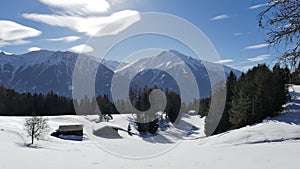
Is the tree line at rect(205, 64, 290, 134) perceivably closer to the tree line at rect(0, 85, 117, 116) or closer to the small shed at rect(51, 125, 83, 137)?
the small shed at rect(51, 125, 83, 137)

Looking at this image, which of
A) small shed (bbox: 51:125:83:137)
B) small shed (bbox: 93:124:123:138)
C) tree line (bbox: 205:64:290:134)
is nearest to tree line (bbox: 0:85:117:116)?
small shed (bbox: 93:124:123:138)

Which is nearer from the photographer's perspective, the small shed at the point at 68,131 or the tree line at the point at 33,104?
the small shed at the point at 68,131

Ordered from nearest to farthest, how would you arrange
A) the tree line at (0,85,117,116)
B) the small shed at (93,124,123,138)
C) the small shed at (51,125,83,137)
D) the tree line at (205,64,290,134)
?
1. the tree line at (205,64,290,134)
2. the small shed at (51,125,83,137)
3. the small shed at (93,124,123,138)
4. the tree line at (0,85,117,116)

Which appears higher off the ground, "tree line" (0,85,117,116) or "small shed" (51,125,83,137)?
"tree line" (0,85,117,116)

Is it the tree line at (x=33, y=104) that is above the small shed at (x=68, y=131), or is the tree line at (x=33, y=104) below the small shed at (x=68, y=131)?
above

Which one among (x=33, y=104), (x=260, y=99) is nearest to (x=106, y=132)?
(x=260, y=99)

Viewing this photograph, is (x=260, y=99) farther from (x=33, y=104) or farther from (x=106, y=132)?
(x=33, y=104)

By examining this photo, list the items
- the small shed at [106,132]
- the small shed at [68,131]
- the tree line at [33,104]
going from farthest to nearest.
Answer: the tree line at [33,104], the small shed at [106,132], the small shed at [68,131]

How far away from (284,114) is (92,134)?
37.4 m

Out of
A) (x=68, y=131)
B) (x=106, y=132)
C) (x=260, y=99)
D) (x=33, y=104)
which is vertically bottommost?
(x=106, y=132)

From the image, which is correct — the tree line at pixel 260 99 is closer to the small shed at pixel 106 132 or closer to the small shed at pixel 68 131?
the small shed at pixel 106 132

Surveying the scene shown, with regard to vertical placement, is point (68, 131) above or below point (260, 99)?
below

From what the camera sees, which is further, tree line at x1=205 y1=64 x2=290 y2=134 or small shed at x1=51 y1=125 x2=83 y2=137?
small shed at x1=51 y1=125 x2=83 y2=137

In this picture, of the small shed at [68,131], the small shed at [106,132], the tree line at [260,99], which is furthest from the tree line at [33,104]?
the tree line at [260,99]
